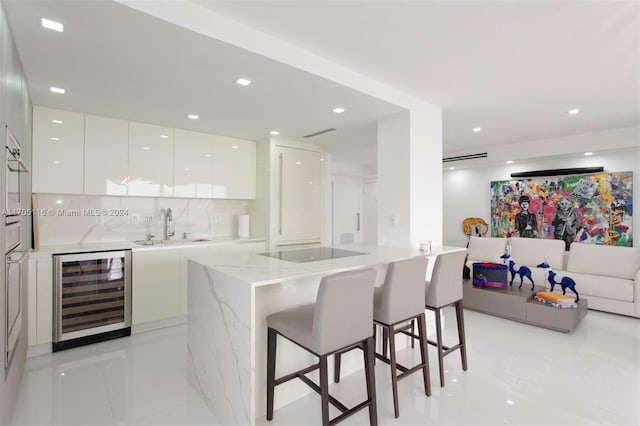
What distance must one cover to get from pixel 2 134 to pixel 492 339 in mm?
4115

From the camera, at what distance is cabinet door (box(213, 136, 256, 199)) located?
4.32 meters

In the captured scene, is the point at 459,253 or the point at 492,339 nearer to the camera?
the point at 459,253

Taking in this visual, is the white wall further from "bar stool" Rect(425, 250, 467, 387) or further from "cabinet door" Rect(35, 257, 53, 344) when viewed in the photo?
"cabinet door" Rect(35, 257, 53, 344)

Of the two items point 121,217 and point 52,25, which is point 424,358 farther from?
point 121,217

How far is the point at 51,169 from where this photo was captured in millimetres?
3168

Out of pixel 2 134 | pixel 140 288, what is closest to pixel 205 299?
pixel 2 134

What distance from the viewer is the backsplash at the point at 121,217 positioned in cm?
342

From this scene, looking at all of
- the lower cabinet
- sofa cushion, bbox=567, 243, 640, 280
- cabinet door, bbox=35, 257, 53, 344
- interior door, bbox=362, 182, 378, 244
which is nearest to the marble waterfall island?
the lower cabinet

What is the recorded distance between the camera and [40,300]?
288 centimetres

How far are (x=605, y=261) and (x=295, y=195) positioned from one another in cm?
426

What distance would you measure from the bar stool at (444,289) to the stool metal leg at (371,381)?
2.54 feet

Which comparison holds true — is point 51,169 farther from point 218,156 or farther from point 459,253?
point 459,253

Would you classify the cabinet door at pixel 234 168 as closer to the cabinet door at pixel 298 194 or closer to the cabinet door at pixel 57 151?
the cabinet door at pixel 298 194

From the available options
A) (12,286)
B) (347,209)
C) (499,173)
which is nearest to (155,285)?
(12,286)
